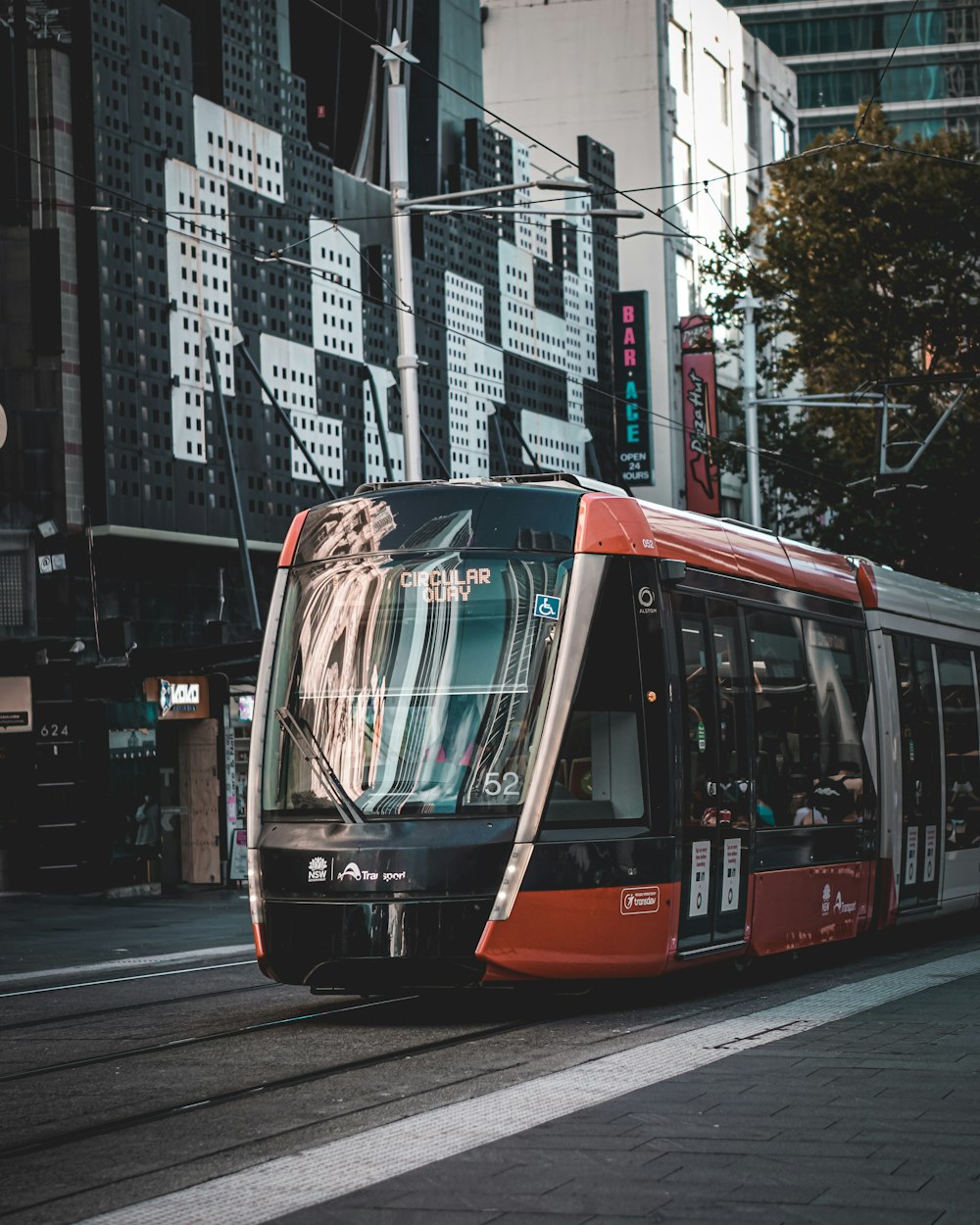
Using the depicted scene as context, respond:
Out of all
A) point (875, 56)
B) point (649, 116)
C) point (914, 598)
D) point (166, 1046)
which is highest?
point (875, 56)

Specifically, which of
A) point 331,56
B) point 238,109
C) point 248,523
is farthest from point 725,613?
point 331,56

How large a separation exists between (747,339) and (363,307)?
11.9m

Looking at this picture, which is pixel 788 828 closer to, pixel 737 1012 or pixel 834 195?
pixel 737 1012

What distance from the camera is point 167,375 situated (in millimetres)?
25297

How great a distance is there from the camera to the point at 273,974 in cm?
1095

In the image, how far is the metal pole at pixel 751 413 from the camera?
36375 mm

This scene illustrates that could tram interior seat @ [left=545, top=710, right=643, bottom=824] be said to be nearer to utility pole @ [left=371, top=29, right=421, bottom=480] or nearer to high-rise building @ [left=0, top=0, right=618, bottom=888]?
utility pole @ [left=371, top=29, right=421, bottom=480]

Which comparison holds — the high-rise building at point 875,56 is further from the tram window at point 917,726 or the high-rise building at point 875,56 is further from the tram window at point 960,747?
the tram window at point 917,726

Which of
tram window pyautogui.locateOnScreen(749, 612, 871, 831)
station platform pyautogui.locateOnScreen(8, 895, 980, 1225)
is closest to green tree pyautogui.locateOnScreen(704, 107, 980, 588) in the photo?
tram window pyautogui.locateOnScreen(749, 612, 871, 831)

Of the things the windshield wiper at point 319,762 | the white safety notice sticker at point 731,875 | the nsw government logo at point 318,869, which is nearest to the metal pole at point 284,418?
the white safety notice sticker at point 731,875

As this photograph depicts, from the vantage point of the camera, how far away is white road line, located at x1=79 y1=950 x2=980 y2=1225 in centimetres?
611

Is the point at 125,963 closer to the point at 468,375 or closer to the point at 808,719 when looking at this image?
the point at 808,719

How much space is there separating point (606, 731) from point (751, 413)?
1071 inches

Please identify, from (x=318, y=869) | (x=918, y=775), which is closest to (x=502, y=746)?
(x=318, y=869)
